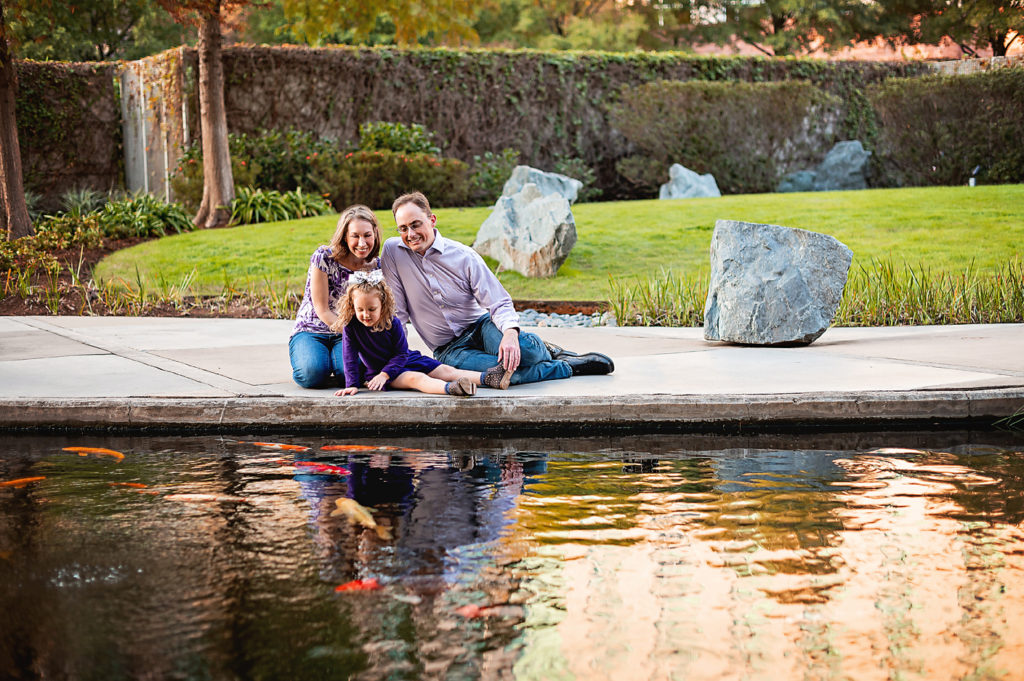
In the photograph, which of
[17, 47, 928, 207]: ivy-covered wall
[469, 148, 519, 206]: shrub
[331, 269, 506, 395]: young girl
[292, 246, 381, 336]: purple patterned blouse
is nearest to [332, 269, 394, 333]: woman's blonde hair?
[331, 269, 506, 395]: young girl

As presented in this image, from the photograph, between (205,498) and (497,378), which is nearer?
(205,498)

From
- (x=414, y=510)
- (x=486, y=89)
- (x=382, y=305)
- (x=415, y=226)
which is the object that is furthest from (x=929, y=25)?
(x=414, y=510)

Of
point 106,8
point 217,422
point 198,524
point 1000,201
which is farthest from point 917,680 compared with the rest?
point 106,8

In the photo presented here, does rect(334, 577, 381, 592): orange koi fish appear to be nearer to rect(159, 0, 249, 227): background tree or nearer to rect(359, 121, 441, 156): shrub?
rect(159, 0, 249, 227): background tree

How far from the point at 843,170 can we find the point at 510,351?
16.7m

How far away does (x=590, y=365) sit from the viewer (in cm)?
620

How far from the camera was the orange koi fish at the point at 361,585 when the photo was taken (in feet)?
10.3

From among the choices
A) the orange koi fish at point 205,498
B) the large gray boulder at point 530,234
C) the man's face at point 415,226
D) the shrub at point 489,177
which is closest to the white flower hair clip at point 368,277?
the man's face at point 415,226

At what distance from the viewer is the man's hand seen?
550 centimetres

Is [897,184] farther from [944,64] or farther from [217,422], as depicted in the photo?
[217,422]

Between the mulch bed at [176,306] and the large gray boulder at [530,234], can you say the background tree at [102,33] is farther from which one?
the large gray boulder at [530,234]

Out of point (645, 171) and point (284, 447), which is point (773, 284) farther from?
point (645, 171)

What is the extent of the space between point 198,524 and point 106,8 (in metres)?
25.0

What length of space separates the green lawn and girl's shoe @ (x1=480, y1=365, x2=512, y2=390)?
5.59 metres
